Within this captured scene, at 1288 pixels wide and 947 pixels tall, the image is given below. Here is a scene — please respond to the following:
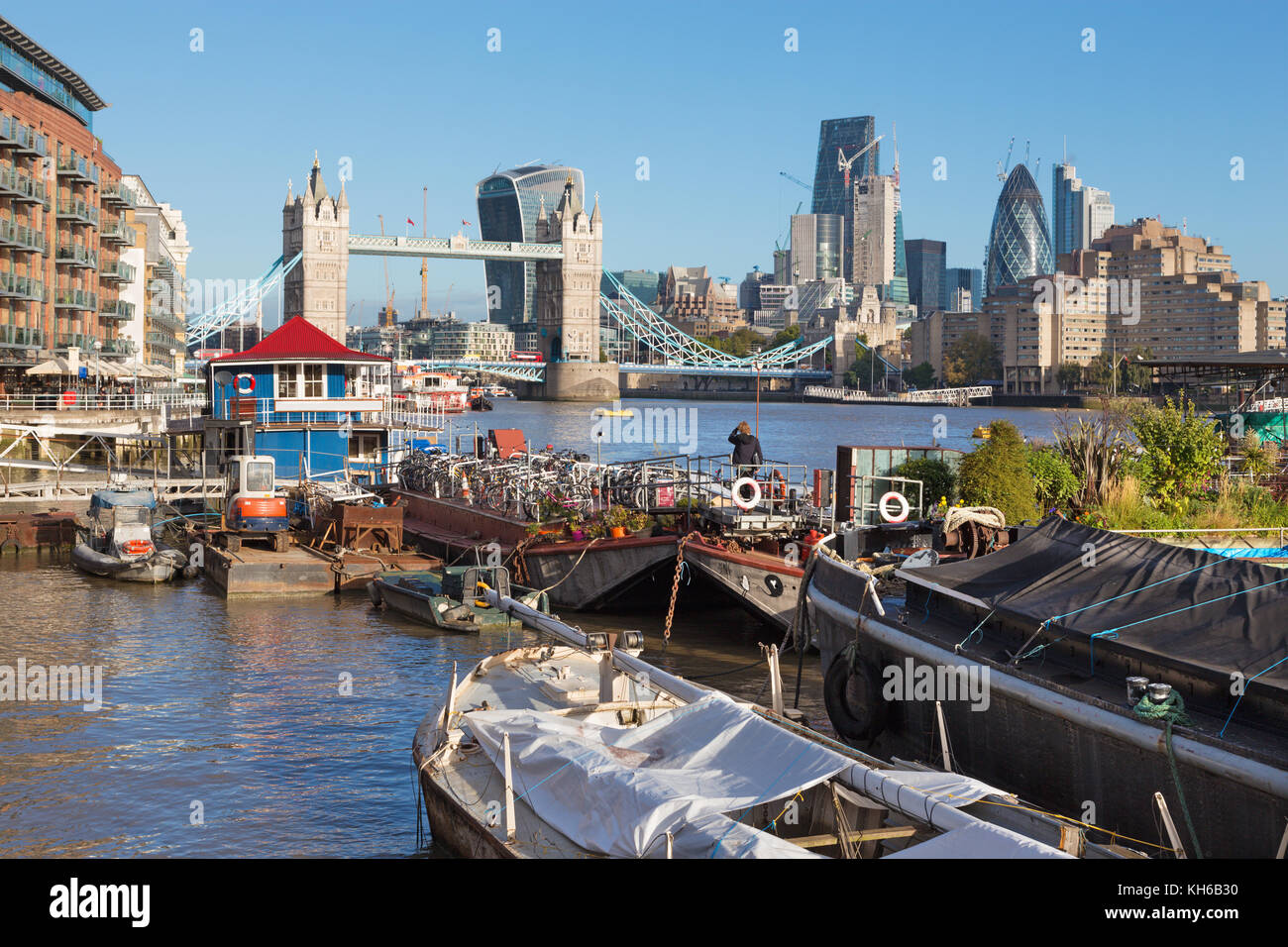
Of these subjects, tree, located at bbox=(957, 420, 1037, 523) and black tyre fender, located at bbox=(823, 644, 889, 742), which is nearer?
black tyre fender, located at bbox=(823, 644, 889, 742)

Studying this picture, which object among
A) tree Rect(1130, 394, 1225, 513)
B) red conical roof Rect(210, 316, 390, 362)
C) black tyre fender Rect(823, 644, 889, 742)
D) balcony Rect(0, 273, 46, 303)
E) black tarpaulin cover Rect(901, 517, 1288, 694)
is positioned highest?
balcony Rect(0, 273, 46, 303)

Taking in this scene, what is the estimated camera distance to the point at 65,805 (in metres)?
14.5

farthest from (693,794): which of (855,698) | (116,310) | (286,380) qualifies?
(116,310)

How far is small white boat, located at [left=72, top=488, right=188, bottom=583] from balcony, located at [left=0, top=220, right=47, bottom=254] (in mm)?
24988

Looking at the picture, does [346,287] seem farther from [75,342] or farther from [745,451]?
[745,451]

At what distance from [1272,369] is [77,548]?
3036 centimetres

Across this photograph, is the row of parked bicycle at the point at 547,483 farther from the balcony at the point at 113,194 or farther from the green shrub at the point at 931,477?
the balcony at the point at 113,194

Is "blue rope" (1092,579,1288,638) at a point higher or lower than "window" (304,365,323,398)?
lower

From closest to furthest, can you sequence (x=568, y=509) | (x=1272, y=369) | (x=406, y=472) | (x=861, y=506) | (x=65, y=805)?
(x=65, y=805)
(x=861, y=506)
(x=568, y=509)
(x=1272, y=369)
(x=406, y=472)

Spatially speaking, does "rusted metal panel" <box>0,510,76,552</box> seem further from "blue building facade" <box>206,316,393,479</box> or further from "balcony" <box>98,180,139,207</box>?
"balcony" <box>98,180,139,207</box>

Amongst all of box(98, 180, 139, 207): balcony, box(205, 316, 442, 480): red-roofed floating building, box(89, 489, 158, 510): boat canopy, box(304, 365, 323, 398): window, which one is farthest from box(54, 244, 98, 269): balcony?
box(89, 489, 158, 510): boat canopy

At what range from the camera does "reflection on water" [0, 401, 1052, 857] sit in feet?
45.4
